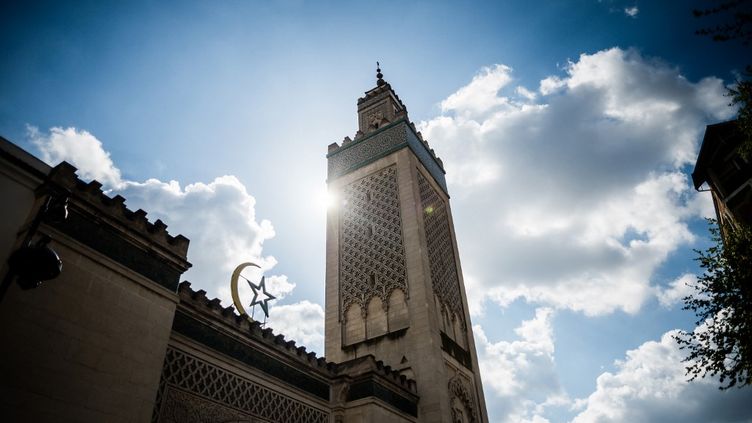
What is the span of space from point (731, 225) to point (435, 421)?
8.71m

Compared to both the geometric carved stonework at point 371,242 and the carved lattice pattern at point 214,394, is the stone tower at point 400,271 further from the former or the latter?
the carved lattice pattern at point 214,394

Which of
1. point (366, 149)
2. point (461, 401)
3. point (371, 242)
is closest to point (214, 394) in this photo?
point (461, 401)

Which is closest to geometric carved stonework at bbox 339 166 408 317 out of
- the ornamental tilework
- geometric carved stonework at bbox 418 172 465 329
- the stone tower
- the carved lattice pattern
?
the stone tower

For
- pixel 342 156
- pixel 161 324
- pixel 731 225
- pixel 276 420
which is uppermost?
pixel 342 156

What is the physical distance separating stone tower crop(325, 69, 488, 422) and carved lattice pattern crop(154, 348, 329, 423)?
13.1 feet

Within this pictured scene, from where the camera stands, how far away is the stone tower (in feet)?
38.5

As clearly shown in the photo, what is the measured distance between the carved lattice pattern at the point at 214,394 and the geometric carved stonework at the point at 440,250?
6.18 metres

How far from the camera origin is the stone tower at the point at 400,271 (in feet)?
38.5

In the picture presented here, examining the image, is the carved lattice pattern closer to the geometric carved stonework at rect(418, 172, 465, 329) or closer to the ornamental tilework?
the geometric carved stonework at rect(418, 172, 465, 329)

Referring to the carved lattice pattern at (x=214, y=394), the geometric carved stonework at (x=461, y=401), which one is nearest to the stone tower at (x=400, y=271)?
the geometric carved stonework at (x=461, y=401)

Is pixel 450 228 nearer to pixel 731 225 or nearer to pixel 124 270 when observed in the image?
pixel 731 225

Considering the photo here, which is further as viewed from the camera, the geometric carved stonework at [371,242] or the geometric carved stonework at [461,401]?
the geometric carved stonework at [371,242]

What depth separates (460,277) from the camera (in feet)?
50.4

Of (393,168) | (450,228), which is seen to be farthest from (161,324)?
(450,228)
